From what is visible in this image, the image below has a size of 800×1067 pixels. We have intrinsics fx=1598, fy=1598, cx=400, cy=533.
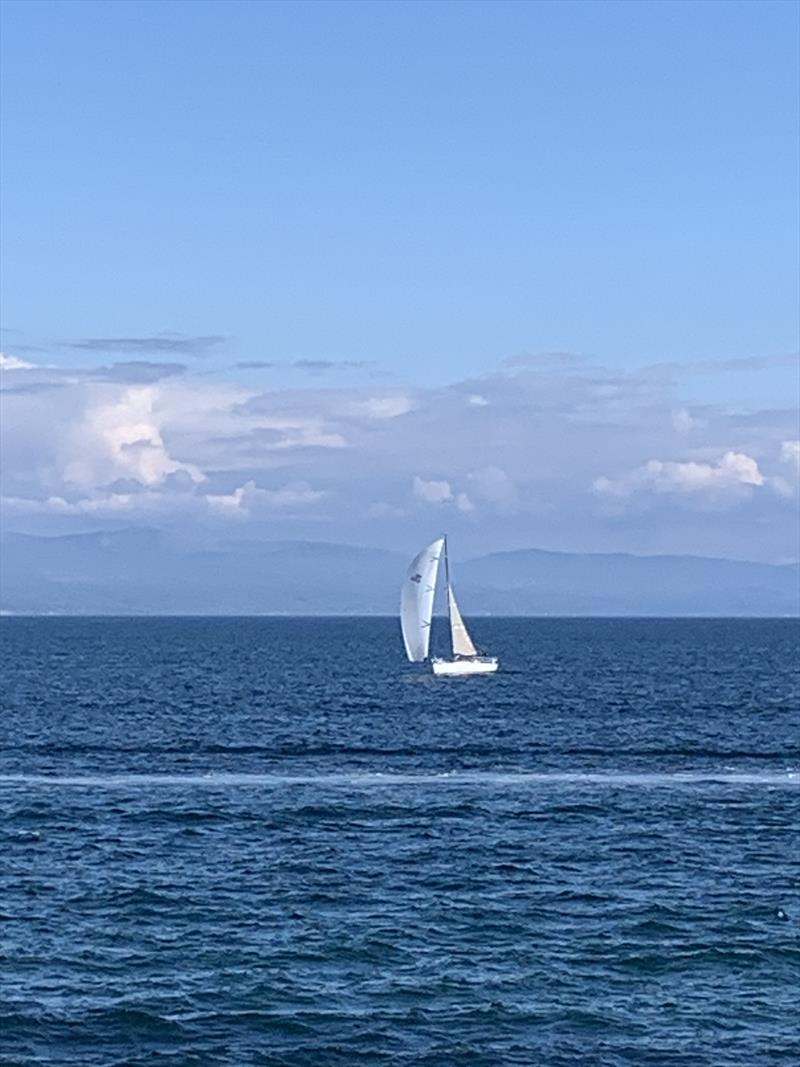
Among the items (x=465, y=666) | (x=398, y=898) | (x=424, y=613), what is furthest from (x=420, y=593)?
(x=398, y=898)

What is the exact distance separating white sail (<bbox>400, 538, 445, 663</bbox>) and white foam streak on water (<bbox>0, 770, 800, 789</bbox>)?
81017mm

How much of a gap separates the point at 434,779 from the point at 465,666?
8616 centimetres

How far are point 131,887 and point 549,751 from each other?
141 feet

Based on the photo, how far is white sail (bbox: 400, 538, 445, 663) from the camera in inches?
6339

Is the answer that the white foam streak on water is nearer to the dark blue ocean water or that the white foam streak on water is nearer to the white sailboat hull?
the dark blue ocean water

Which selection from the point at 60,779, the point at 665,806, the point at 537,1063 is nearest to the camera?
the point at 537,1063

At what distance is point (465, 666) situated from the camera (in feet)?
536

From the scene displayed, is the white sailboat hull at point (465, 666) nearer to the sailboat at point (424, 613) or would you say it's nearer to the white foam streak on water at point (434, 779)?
the sailboat at point (424, 613)

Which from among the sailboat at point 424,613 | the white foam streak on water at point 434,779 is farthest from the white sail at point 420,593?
the white foam streak on water at point 434,779

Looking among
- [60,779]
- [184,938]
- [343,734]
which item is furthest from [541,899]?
[343,734]

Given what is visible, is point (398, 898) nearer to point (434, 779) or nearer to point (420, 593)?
point (434, 779)

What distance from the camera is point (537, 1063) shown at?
114ft

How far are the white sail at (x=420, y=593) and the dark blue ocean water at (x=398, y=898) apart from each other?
6029 centimetres

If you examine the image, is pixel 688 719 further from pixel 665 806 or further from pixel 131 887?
pixel 131 887
